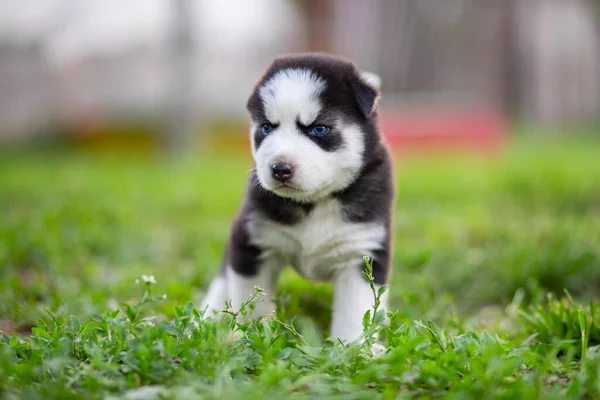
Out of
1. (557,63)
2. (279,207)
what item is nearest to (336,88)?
(279,207)

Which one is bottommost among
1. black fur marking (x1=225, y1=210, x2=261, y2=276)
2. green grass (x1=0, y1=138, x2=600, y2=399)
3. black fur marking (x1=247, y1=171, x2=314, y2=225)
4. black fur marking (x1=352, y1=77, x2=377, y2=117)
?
green grass (x1=0, y1=138, x2=600, y2=399)

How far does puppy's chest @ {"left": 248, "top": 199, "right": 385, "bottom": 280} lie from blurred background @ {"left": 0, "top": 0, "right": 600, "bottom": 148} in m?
8.61

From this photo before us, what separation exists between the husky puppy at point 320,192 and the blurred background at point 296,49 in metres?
8.53

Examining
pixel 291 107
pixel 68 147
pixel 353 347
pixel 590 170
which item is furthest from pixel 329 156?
pixel 68 147

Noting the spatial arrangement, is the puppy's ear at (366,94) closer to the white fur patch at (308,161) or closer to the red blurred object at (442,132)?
the white fur patch at (308,161)

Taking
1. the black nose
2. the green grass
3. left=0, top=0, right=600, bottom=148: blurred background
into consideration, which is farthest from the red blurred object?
the black nose

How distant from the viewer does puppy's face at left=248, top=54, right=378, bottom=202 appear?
3051 mm

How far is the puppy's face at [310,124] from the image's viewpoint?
10.0 feet

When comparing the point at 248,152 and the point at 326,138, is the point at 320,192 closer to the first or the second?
the point at 326,138

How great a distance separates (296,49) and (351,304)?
49.5ft

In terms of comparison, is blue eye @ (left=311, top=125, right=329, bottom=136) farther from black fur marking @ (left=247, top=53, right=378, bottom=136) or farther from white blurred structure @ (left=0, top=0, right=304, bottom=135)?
white blurred structure @ (left=0, top=0, right=304, bottom=135)

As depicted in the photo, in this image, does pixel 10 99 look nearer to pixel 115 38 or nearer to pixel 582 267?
pixel 115 38

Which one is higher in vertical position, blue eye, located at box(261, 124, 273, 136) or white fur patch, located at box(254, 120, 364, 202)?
blue eye, located at box(261, 124, 273, 136)

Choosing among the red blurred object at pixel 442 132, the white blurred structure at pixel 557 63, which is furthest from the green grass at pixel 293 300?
the white blurred structure at pixel 557 63
